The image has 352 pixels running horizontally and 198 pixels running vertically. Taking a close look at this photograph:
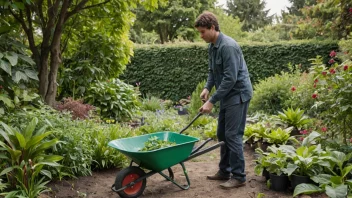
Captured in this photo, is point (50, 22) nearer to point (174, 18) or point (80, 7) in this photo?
point (80, 7)

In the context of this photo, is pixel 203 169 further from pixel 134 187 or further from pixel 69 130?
pixel 69 130

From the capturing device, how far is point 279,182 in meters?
3.31

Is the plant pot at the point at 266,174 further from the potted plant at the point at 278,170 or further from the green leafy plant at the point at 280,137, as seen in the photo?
the green leafy plant at the point at 280,137

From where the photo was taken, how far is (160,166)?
3.26 m

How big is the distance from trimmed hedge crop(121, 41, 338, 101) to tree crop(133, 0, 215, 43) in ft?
40.2

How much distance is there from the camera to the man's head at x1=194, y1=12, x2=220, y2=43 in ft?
10.9

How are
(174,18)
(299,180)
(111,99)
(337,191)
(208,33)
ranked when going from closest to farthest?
(337,191) → (299,180) → (208,33) → (111,99) → (174,18)

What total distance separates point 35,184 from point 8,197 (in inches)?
12.6

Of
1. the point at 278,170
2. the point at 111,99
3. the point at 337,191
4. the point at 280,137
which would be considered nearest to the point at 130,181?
the point at 278,170

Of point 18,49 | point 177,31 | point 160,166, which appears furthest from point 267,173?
point 177,31

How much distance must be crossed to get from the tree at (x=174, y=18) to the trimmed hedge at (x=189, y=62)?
1226cm

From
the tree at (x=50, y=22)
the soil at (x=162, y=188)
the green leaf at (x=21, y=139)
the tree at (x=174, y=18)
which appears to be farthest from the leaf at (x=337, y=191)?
the tree at (x=174, y=18)

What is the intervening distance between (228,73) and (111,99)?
133 inches

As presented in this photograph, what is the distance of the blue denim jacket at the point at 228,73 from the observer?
3248 millimetres
